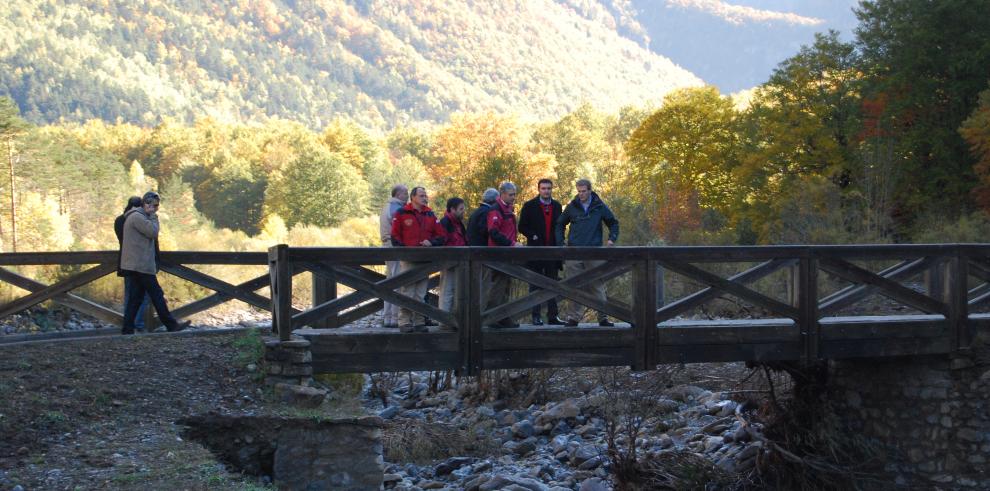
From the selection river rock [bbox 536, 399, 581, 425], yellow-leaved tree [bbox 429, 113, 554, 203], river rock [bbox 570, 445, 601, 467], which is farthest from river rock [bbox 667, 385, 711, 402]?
yellow-leaved tree [bbox 429, 113, 554, 203]

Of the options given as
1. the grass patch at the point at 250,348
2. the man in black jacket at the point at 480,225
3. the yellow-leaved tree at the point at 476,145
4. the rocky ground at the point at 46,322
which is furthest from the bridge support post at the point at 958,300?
the yellow-leaved tree at the point at 476,145

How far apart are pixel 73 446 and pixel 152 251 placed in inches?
173

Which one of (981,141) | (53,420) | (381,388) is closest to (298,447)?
(53,420)

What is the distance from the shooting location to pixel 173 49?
19012cm

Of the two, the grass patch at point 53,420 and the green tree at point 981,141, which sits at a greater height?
the green tree at point 981,141

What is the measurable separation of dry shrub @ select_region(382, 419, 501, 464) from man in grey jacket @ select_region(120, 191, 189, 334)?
4.30 m

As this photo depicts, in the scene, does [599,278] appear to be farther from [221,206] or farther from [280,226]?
[221,206]

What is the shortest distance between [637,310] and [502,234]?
5.06 feet

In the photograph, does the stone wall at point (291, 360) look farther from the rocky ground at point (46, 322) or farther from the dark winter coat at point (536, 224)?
the rocky ground at point (46, 322)

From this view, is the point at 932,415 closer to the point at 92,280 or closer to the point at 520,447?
the point at 520,447

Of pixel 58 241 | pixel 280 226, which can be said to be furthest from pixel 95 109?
pixel 58 241

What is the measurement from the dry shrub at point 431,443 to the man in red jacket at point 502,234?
4976 mm

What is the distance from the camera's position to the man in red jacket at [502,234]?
34.0 ft

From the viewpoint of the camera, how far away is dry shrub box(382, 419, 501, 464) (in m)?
14.9
